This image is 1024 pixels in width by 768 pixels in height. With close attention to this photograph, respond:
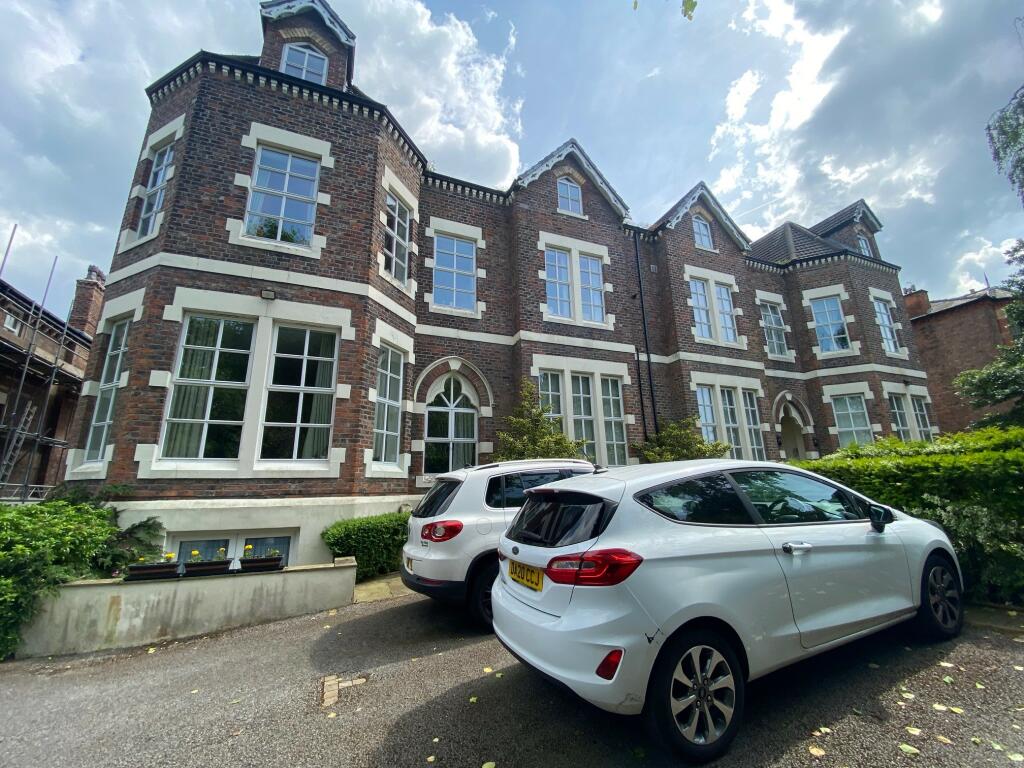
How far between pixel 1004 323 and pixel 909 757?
26.2m

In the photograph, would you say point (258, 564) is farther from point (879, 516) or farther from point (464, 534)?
point (879, 516)

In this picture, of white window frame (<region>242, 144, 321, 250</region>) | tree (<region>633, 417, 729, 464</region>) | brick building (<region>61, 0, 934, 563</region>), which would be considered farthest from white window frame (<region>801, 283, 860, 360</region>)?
Result: white window frame (<region>242, 144, 321, 250</region>)

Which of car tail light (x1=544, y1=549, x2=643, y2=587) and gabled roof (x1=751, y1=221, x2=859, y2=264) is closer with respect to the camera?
car tail light (x1=544, y1=549, x2=643, y2=587)

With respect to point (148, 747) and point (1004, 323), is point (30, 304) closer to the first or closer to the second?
point (148, 747)

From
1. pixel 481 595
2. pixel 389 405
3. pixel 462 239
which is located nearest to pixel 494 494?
pixel 481 595

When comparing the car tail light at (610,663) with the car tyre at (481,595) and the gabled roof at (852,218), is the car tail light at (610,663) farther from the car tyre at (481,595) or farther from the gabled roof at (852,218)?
the gabled roof at (852,218)

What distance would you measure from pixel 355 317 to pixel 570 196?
8.59 meters

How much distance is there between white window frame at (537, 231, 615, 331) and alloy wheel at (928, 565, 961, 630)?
9.19 metres

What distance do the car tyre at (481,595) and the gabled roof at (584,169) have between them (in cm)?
1114

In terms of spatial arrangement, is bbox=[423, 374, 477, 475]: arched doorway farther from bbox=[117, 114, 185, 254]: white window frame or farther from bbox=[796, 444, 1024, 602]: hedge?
bbox=[796, 444, 1024, 602]: hedge

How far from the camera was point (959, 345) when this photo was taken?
19.3 meters

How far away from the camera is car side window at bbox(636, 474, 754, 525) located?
115 inches

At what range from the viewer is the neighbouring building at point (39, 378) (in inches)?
487

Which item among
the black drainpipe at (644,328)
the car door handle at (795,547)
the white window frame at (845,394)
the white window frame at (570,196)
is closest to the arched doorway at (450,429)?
the black drainpipe at (644,328)
